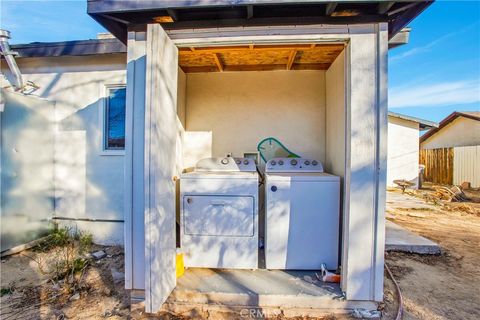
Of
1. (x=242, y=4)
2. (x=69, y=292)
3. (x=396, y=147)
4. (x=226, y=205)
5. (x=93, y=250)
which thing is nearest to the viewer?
(x=242, y=4)

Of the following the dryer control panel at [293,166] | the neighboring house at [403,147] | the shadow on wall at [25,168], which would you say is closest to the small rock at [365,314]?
the dryer control panel at [293,166]

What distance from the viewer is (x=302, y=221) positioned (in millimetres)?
2461

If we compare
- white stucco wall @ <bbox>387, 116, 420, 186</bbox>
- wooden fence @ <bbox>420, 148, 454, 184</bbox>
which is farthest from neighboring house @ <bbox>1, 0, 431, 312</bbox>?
wooden fence @ <bbox>420, 148, 454, 184</bbox>

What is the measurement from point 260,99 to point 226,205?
66.6 inches

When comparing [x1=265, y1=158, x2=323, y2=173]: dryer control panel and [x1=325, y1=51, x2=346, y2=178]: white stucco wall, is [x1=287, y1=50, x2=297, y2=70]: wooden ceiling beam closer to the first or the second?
Result: [x1=325, y1=51, x2=346, y2=178]: white stucco wall

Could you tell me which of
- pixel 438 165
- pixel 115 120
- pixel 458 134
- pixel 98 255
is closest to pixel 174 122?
pixel 115 120

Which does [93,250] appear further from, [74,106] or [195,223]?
[74,106]

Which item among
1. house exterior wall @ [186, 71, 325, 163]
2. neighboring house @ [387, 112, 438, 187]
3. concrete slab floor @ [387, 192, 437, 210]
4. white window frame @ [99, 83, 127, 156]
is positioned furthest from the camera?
neighboring house @ [387, 112, 438, 187]

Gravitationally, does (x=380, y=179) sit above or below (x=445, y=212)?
above

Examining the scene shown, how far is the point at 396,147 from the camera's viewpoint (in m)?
10.3

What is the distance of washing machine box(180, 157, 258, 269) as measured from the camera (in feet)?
8.15

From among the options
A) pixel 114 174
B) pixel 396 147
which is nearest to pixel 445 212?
pixel 396 147

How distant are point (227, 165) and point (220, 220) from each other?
0.80m

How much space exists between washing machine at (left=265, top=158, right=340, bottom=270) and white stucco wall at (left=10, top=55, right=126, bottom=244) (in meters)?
2.42
